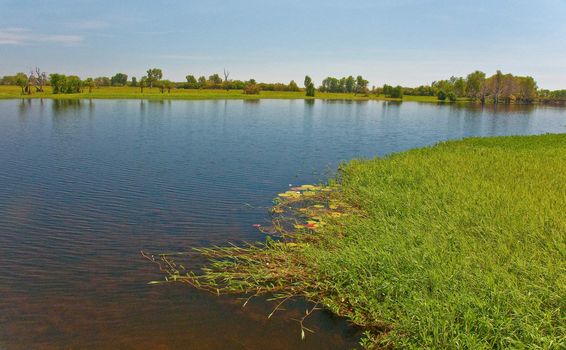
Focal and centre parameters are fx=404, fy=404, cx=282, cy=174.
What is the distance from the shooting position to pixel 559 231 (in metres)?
9.97

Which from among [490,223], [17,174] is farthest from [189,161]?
[490,223]

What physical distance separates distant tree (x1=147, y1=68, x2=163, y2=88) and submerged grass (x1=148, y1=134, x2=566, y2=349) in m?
138

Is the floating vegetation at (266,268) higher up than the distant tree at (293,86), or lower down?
lower down

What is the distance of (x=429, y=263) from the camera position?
8922 millimetres

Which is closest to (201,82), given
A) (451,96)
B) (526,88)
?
(451,96)

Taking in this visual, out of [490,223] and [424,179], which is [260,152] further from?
[490,223]

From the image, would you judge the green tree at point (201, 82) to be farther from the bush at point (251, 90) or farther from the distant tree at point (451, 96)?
the distant tree at point (451, 96)

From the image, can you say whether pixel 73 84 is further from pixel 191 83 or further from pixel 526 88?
pixel 526 88

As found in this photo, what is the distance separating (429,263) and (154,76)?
148 metres

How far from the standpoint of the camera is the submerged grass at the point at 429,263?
7.07 metres

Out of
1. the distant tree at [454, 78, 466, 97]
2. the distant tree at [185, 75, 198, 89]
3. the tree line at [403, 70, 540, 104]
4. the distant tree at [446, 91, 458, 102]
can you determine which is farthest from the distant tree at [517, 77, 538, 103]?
the distant tree at [185, 75, 198, 89]

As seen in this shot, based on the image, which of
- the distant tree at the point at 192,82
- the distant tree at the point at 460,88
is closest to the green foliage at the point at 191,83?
the distant tree at the point at 192,82

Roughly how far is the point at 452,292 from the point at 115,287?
25.3ft

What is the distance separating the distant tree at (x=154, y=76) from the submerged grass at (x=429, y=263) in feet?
452
